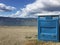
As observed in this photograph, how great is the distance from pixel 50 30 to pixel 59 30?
1.40ft

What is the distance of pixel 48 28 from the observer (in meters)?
9.56

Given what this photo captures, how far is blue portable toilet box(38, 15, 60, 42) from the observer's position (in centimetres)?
938

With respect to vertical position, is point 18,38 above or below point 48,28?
below

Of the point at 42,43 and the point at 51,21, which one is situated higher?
the point at 51,21

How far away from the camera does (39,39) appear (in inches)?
384

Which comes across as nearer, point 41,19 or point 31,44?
point 31,44

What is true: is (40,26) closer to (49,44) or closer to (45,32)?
(45,32)

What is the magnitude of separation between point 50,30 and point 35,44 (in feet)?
3.47

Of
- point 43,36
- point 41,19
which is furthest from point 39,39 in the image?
point 41,19

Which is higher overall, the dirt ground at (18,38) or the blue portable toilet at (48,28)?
the blue portable toilet at (48,28)

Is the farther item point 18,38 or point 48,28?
point 18,38

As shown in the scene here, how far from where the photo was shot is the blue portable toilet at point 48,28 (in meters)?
9.38

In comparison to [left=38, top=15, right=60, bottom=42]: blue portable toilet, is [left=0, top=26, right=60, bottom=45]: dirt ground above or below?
below

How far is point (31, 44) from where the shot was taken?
904 cm
